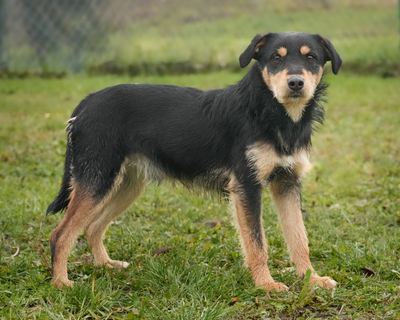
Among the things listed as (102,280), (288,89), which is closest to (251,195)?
(288,89)

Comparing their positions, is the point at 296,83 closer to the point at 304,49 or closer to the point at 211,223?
the point at 304,49

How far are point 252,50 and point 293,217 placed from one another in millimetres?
1432

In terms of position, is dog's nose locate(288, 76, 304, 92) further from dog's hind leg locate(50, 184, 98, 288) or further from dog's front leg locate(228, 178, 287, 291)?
dog's hind leg locate(50, 184, 98, 288)

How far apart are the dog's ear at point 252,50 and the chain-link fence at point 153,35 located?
9.95 meters

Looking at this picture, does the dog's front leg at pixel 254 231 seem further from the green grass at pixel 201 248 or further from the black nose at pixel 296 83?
the black nose at pixel 296 83

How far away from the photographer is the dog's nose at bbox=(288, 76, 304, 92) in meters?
3.81

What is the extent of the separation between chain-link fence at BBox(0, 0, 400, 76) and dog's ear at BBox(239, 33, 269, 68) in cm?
995

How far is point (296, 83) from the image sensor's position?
3816 mm

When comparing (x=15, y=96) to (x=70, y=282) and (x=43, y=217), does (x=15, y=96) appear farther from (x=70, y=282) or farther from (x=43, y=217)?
(x=70, y=282)

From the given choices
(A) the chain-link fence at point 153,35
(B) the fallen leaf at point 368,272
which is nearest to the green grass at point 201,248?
(B) the fallen leaf at point 368,272

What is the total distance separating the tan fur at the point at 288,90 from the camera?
3.88 metres

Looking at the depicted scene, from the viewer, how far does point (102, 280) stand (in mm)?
3990

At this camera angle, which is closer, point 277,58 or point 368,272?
point 277,58

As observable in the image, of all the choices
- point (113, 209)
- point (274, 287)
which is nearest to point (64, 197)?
point (113, 209)
